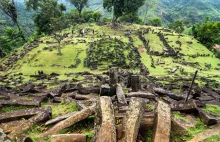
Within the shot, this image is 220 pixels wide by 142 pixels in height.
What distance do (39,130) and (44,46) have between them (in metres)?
28.4

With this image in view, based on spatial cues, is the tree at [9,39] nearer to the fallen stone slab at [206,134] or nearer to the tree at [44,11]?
the tree at [44,11]

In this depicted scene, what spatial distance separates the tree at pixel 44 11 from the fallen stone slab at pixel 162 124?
26.8 meters

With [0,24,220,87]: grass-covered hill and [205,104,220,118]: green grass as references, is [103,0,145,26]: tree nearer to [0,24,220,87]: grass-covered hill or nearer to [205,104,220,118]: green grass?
[0,24,220,87]: grass-covered hill

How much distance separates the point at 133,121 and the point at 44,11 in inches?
1281

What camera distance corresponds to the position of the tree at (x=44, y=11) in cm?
3259

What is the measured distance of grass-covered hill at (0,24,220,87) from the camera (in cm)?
2381

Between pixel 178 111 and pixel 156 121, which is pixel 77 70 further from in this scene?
pixel 156 121

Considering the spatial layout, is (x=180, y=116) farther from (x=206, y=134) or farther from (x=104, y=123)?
(x=104, y=123)

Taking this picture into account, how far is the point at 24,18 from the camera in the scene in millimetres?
83500

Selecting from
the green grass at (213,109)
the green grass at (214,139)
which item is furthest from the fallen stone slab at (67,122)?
the green grass at (213,109)

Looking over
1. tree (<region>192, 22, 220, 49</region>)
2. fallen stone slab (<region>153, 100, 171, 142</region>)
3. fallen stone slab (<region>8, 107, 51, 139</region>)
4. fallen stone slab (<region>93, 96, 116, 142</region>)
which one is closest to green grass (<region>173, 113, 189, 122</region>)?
fallen stone slab (<region>153, 100, 171, 142</region>)

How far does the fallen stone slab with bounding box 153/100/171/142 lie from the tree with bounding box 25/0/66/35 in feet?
88.0

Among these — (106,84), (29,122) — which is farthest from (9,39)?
(29,122)

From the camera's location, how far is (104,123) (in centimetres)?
437
